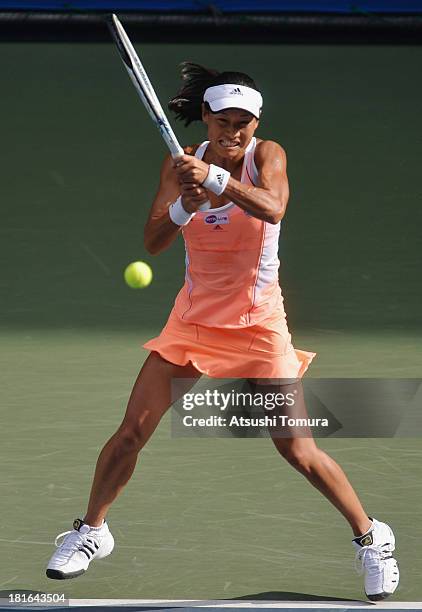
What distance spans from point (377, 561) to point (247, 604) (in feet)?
1.77

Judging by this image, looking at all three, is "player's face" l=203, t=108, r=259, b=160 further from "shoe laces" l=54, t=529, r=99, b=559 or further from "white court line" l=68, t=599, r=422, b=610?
"white court line" l=68, t=599, r=422, b=610

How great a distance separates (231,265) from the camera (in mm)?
5719

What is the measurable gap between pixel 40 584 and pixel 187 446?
67.2 inches

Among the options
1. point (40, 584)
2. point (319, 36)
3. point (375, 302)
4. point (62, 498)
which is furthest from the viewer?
point (319, 36)

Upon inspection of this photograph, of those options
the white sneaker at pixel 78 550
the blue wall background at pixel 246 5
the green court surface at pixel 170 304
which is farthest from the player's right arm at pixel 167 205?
the blue wall background at pixel 246 5

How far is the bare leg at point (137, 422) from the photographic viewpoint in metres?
5.59

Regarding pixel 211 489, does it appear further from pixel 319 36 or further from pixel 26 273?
pixel 319 36

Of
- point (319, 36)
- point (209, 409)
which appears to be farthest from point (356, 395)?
point (319, 36)

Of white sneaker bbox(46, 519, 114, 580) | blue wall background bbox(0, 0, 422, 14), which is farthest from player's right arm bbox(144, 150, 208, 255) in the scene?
blue wall background bbox(0, 0, 422, 14)

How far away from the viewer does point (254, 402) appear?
584cm

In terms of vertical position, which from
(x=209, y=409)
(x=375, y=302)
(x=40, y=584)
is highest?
(x=375, y=302)

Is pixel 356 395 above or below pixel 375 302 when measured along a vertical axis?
below

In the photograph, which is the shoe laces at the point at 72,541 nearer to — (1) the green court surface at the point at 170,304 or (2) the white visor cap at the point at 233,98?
(1) the green court surface at the point at 170,304

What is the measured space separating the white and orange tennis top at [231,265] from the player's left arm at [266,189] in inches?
2.4
